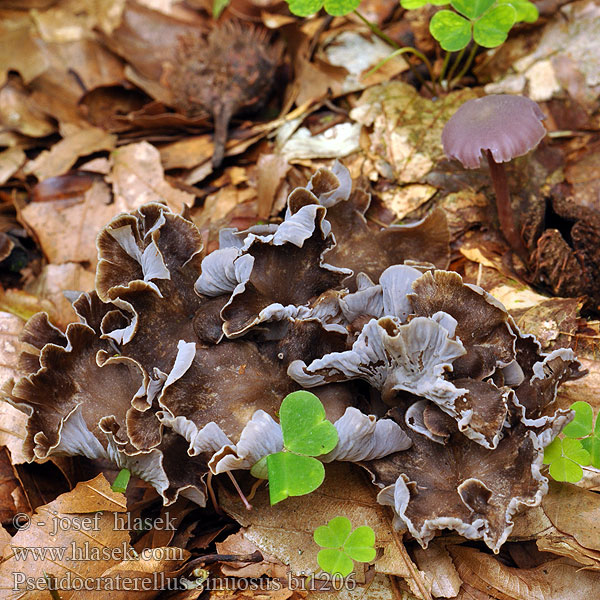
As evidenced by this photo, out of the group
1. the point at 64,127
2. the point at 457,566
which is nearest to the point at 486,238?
the point at 457,566

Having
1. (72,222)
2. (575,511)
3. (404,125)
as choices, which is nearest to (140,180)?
(72,222)

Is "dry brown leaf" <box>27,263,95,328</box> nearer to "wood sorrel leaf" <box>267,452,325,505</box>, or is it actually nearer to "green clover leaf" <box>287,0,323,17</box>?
"wood sorrel leaf" <box>267,452,325,505</box>

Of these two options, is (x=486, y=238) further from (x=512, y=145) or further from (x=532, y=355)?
(x=532, y=355)

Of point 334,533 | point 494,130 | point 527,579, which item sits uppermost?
point 494,130

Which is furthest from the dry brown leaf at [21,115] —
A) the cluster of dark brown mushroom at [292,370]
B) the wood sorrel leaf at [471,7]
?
the wood sorrel leaf at [471,7]

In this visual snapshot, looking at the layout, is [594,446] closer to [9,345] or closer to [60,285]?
[9,345]

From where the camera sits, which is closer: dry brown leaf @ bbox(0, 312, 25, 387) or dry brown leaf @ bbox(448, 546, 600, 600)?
dry brown leaf @ bbox(448, 546, 600, 600)

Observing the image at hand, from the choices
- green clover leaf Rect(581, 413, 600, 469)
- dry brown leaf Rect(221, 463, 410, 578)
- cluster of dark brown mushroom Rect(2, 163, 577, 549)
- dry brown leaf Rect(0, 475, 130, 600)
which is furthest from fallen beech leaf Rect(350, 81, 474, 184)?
dry brown leaf Rect(0, 475, 130, 600)
